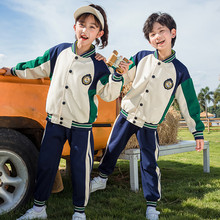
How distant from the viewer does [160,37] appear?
9.94ft

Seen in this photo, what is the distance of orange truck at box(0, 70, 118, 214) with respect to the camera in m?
2.71

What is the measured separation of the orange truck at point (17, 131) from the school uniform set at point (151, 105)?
2.89ft

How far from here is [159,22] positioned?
3.07m

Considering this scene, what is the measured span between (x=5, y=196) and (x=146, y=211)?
1401 millimetres

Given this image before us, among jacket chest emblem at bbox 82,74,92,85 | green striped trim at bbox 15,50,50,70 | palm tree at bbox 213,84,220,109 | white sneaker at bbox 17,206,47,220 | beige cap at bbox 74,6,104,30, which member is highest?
palm tree at bbox 213,84,220,109

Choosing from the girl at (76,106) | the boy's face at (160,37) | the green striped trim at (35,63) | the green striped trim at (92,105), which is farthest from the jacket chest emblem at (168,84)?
the green striped trim at (35,63)

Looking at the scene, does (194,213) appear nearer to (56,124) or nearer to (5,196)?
(56,124)

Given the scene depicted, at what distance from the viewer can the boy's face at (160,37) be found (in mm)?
3039

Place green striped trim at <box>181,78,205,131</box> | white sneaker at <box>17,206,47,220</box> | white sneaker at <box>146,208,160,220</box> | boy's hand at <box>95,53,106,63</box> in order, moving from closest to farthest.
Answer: white sneaker at <box>17,206,47,220</box>, boy's hand at <box>95,53,106,63</box>, white sneaker at <box>146,208,160,220</box>, green striped trim at <box>181,78,205,131</box>

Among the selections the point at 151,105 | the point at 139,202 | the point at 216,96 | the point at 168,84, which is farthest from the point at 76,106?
the point at 216,96

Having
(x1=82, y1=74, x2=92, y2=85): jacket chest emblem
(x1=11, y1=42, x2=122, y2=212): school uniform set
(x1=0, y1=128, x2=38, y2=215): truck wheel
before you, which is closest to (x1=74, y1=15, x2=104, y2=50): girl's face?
(x1=11, y1=42, x2=122, y2=212): school uniform set

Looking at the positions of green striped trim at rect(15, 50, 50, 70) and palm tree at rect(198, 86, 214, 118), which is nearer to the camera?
green striped trim at rect(15, 50, 50, 70)

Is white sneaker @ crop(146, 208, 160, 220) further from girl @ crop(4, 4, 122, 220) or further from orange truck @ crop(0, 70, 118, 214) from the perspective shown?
orange truck @ crop(0, 70, 118, 214)

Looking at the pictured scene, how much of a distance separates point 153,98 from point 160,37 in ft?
2.09
